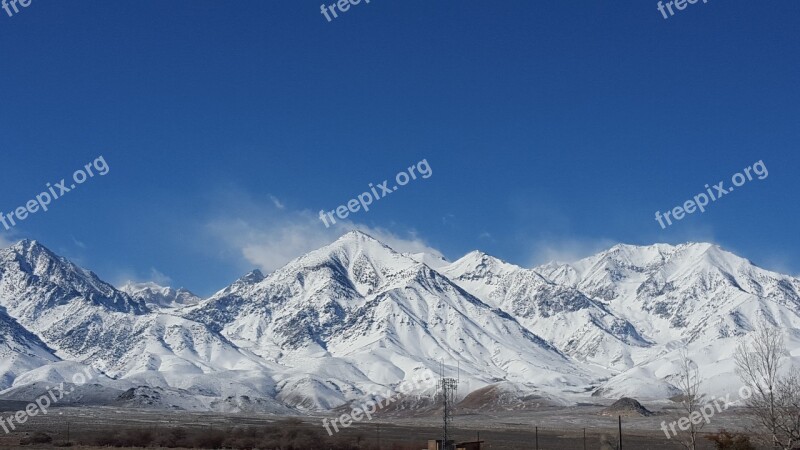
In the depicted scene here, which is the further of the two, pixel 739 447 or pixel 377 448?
pixel 377 448

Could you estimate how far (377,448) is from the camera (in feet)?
256

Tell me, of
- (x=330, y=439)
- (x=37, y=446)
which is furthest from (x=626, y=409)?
(x=37, y=446)

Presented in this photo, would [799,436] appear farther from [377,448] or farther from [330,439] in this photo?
[330,439]

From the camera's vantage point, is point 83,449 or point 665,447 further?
point 665,447

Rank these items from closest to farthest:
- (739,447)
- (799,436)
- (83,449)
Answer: (799,436), (739,447), (83,449)

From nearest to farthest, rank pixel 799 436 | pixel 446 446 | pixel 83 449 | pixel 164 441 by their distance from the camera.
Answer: pixel 799 436 → pixel 446 446 → pixel 83 449 → pixel 164 441

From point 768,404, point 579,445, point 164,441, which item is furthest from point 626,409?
point 768,404

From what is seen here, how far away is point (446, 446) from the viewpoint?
5134 cm

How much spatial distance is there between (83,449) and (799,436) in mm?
56994

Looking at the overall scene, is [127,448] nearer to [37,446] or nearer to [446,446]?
[37,446]

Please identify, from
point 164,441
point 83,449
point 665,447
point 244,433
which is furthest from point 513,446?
point 83,449

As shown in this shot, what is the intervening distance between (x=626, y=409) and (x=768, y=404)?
6531 inches

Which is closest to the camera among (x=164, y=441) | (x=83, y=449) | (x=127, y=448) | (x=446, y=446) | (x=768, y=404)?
(x=768, y=404)

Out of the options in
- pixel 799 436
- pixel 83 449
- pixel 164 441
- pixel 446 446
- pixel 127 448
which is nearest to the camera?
pixel 799 436
